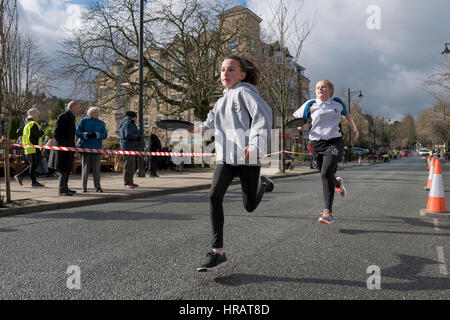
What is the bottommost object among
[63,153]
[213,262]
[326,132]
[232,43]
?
[213,262]

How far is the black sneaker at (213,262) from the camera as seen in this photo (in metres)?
2.82

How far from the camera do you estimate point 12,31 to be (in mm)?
12391

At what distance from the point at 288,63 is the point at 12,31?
1377cm

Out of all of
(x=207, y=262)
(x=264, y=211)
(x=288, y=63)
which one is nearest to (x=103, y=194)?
(x=264, y=211)

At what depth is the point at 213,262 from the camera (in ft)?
9.30

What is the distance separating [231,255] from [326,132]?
8.03 feet

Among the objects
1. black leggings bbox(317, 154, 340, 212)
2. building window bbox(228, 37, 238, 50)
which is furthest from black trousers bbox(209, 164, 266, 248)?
building window bbox(228, 37, 238, 50)

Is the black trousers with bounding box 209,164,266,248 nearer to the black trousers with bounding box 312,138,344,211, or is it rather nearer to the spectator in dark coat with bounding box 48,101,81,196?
the black trousers with bounding box 312,138,344,211

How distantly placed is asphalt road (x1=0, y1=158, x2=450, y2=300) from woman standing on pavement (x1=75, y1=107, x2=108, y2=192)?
86.9 inches

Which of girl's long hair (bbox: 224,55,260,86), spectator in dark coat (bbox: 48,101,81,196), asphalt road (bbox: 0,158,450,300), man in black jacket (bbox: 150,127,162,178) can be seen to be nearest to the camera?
asphalt road (bbox: 0,158,450,300)

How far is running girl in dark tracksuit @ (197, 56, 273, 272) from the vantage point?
286cm

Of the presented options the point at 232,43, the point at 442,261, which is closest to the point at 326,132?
the point at 442,261

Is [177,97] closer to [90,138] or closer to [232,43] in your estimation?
[232,43]
